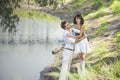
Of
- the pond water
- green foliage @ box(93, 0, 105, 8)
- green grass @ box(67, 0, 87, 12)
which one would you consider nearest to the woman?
the pond water

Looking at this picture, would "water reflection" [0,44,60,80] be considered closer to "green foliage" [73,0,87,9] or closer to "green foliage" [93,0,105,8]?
"green foliage" [93,0,105,8]

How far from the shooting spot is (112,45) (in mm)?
21750

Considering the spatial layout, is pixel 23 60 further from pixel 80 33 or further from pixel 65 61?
pixel 80 33

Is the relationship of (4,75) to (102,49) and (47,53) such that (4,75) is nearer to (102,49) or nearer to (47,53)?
(102,49)

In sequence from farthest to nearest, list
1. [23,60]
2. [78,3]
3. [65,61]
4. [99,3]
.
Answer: [78,3]
[99,3]
[23,60]
[65,61]

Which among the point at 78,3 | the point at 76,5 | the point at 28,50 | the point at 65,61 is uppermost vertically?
the point at 78,3

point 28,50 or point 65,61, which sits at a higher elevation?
point 28,50

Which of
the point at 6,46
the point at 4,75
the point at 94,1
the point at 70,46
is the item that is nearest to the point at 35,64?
the point at 4,75

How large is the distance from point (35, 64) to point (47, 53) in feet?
14.0

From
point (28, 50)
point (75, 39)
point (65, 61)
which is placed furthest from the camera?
point (28, 50)

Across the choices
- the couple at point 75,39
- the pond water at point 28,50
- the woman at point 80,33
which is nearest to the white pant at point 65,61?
the couple at point 75,39

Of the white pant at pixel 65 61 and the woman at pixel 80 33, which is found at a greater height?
the woman at pixel 80 33

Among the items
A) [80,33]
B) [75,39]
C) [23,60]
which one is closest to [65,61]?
[75,39]

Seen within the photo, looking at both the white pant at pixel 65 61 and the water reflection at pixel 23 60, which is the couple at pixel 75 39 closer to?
the white pant at pixel 65 61
